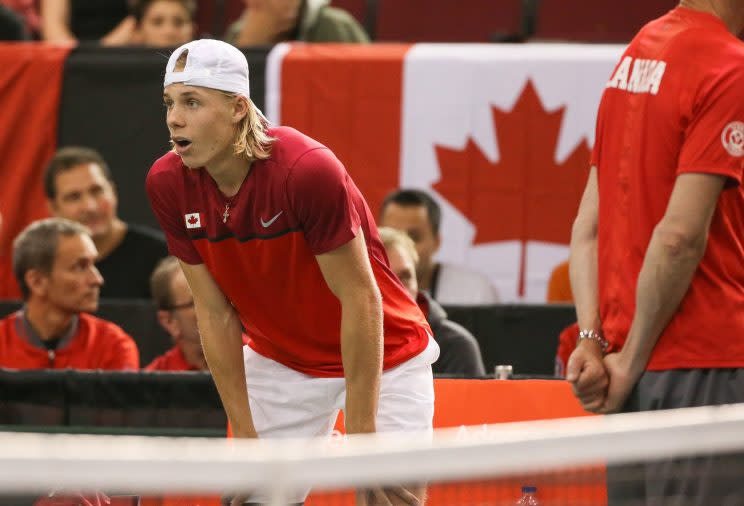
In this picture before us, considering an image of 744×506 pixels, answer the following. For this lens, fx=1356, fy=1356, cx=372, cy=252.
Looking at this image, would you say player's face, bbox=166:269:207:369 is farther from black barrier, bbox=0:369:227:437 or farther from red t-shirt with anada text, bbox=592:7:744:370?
red t-shirt with anada text, bbox=592:7:744:370

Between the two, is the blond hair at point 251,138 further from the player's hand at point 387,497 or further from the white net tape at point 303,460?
the white net tape at point 303,460

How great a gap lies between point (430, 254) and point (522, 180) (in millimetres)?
637

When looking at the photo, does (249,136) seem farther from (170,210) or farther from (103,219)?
(103,219)

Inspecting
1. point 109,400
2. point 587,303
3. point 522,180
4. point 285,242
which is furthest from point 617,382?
point 522,180

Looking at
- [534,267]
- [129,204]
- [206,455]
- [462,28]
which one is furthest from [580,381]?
[462,28]

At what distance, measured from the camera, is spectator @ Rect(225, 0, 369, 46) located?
270 inches

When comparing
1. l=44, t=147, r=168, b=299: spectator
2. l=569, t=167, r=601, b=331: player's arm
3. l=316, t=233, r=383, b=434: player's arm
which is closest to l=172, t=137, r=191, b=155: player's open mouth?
l=316, t=233, r=383, b=434: player's arm

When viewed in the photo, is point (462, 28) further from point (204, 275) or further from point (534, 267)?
point (204, 275)

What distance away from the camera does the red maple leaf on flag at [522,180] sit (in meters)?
6.30

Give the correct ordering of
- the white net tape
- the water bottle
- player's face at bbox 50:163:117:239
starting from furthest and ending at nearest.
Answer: player's face at bbox 50:163:117:239, the water bottle, the white net tape

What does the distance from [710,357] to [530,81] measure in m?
3.89

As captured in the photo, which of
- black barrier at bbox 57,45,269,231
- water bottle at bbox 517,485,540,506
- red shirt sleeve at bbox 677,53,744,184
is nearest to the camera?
water bottle at bbox 517,485,540,506

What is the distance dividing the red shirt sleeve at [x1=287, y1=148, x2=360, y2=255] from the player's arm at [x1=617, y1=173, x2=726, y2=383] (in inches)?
30.8

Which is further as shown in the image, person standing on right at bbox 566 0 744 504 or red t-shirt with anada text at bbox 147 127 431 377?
red t-shirt with anada text at bbox 147 127 431 377
